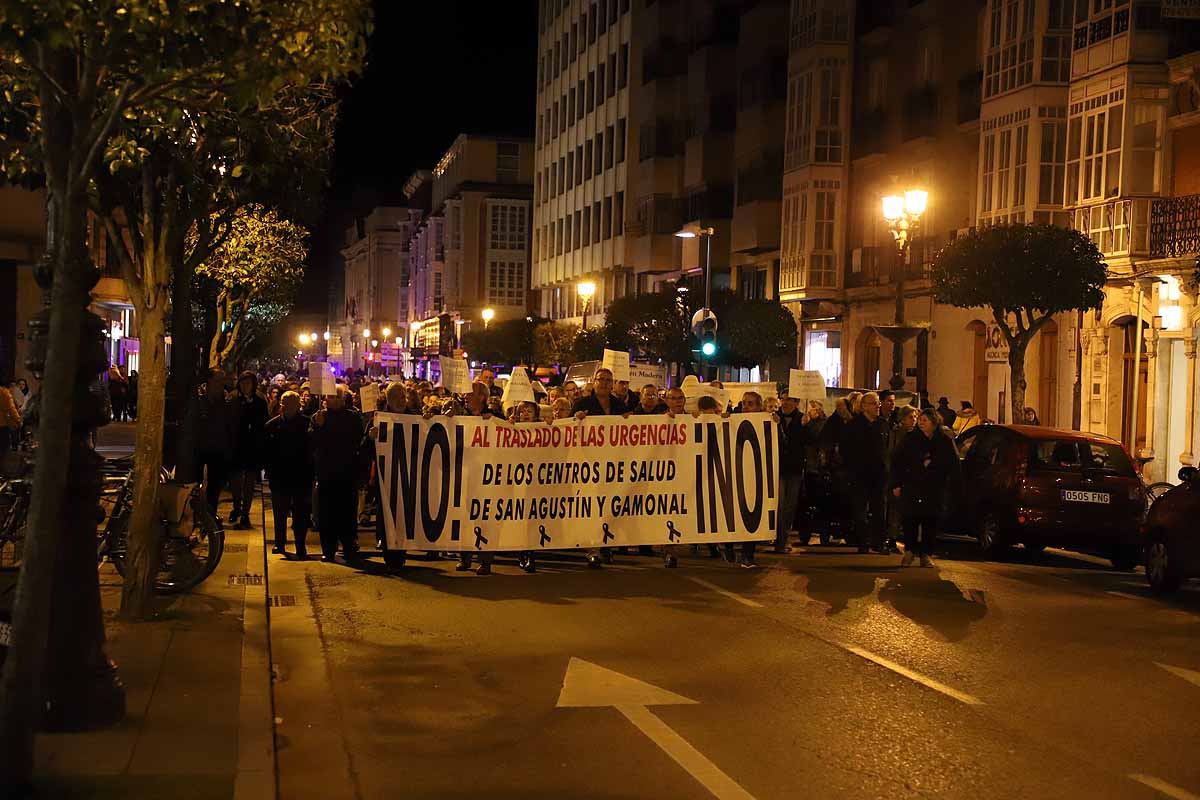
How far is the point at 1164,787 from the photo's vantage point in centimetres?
707

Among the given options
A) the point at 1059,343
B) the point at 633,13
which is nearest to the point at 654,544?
the point at 1059,343

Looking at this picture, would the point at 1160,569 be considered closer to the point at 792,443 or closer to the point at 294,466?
the point at 792,443

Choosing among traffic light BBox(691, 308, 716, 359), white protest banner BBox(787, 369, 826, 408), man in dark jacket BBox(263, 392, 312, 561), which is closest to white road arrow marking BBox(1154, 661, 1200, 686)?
man in dark jacket BBox(263, 392, 312, 561)

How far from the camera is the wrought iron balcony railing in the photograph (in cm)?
2762

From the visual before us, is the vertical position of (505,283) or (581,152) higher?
(581,152)

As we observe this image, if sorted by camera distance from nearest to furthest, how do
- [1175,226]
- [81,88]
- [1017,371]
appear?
[81,88] → [1017,371] → [1175,226]

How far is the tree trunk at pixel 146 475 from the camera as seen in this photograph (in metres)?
10.7

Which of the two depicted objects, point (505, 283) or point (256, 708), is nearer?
point (256, 708)

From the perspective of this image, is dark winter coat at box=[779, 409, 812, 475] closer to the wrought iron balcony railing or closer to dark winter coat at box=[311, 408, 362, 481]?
dark winter coat at box=[311, 408, 362, 481]

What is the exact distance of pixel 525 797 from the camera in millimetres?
6734

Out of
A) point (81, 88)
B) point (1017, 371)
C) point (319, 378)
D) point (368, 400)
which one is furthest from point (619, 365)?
point (81, 88)

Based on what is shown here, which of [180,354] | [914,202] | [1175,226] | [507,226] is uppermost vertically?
[507,226]

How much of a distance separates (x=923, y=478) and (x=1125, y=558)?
334cm

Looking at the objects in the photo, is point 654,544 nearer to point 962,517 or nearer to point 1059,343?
point 962,517
